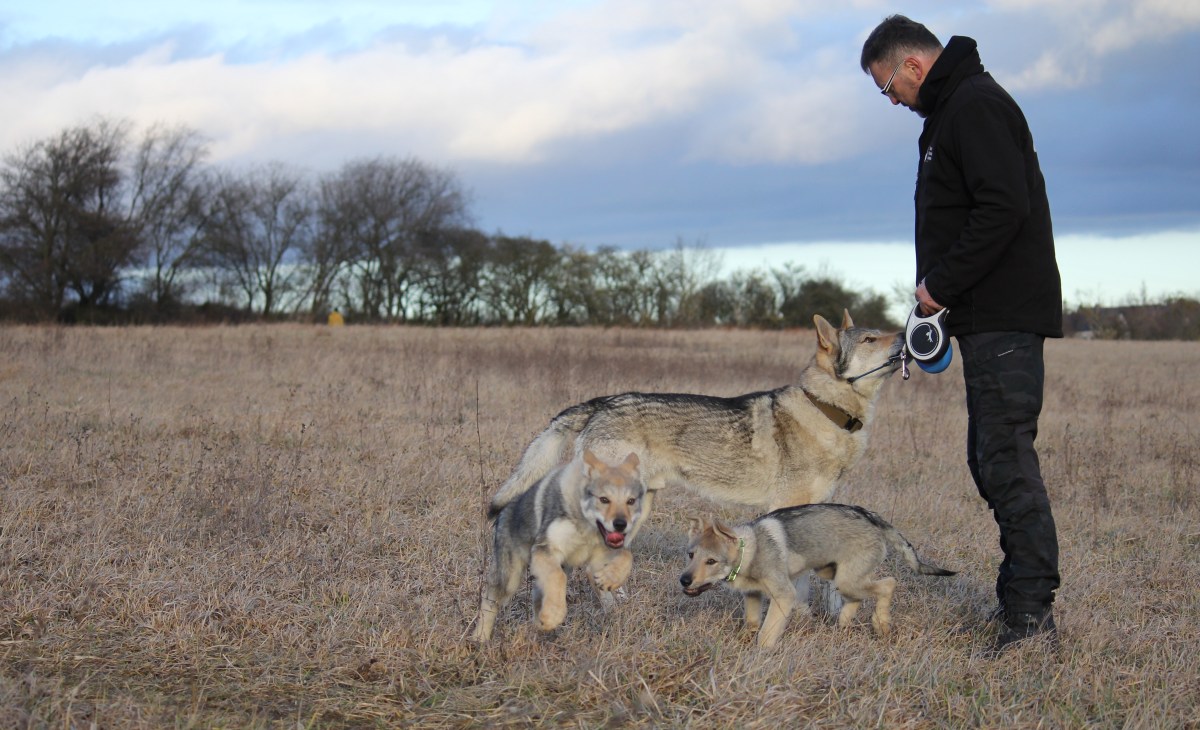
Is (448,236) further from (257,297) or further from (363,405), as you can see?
(363,405)

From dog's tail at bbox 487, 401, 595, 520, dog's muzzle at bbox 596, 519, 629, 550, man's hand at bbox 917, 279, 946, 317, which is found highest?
man's hand at bbox 917, 279, 946, 317

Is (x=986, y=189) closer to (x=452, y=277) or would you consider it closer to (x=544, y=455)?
(x=544, y=455)

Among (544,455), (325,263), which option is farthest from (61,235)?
(544,455)

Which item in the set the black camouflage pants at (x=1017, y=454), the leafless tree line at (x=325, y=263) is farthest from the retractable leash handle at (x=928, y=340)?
the leafless tree line at (x=325, y=263)

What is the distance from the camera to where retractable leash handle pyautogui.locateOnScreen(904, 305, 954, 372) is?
16.6 ft

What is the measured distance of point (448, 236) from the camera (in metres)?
53.0

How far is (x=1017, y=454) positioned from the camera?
4.77 meters

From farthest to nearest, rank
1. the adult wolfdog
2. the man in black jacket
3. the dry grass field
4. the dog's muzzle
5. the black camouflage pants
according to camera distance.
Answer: the adult wolfdog → the black camouflage pants → the man in black jacket → the dog's muzzle → the dry grass field

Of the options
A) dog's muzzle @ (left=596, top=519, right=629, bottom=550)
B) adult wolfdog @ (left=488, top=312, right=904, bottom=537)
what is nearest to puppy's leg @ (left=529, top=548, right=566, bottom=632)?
dog's muzzle @ (left=596, top=519, right=629, bottom=550)

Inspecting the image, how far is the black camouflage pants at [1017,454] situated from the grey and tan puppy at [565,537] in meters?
1.69

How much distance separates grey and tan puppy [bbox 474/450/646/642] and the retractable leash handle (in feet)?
5.09

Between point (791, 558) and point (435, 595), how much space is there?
1.89 meters

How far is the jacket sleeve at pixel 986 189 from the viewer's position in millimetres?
4586

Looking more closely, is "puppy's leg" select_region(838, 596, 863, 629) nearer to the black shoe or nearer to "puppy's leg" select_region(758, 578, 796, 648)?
"puppy's leg" select_region(758, 578, 796, 648)
